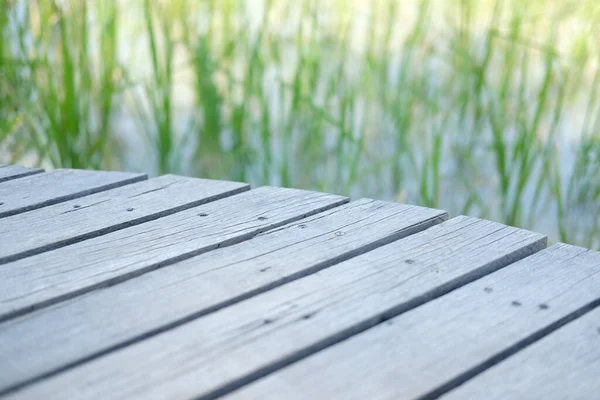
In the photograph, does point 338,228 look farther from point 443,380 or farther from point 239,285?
point 443,380

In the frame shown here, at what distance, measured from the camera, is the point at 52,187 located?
1.82 metres

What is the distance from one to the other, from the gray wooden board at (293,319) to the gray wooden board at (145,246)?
0.20 m

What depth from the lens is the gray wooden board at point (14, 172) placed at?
1.90 meters

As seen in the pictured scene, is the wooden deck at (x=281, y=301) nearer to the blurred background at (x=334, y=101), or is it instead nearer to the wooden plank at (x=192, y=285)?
the wooden plank at (x=192, y=285)

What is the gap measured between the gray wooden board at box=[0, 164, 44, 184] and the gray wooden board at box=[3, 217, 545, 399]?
82 cm

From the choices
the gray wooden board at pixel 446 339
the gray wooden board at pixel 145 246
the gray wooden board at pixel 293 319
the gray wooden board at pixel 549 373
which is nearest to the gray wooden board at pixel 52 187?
the gray wooden board at pixel 145 246

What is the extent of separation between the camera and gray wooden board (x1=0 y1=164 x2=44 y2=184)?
190 centimetres

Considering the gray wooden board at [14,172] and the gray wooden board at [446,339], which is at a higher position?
the gray wooden board at [446,339]

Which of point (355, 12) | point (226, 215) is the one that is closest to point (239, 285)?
point (226, 215)

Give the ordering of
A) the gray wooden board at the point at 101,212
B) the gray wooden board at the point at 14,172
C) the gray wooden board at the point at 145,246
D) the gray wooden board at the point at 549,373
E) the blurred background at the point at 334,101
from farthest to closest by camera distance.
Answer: the blurred background at the point at 334,101, the gray wooden board at the point at 14,172, the gray wooden board at the point at 101,212, the gray wooden board at the point at 145,246, the gray wooden board at the point at 549,373

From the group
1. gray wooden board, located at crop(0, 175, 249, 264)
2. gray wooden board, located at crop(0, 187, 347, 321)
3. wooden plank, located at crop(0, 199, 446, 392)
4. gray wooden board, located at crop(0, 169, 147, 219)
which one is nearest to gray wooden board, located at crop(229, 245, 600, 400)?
wooden plank, located at crop(0, 199, 446, 392)

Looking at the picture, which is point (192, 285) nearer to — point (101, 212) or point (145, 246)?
point (145, 246)

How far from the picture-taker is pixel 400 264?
1.42 meters

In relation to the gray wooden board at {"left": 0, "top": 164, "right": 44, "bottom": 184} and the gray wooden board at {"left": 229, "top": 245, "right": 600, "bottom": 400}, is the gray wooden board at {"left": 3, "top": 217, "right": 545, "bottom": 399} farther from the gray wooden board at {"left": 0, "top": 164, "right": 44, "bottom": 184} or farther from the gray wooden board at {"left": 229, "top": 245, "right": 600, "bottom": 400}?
the gray wooden board at {"left": 0, "top": 164, "right": 44, "bottom": 184}
